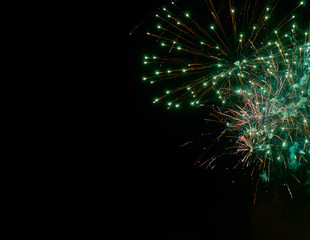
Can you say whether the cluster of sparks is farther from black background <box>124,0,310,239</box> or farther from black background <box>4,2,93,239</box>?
black background <box>4,2,93,239</box>

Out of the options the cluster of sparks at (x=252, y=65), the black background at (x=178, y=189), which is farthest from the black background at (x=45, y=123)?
the cluster of sparks at (x=252, y=65)

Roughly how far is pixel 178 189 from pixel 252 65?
3.10 meters

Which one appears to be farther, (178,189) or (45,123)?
(178,189)

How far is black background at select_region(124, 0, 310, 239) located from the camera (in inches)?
187

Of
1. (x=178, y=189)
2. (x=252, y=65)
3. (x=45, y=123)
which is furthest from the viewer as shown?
(x=178, y=189)

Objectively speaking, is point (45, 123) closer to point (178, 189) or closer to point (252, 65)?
point (178, 189)

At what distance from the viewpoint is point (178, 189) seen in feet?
17.6

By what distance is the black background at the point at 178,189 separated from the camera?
476cm

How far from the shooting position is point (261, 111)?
3963mm

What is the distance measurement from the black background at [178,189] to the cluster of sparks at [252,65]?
1.80ft

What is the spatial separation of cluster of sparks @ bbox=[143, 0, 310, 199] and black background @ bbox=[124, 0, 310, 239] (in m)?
0.55

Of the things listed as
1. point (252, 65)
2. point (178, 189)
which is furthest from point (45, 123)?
point (252, 65)

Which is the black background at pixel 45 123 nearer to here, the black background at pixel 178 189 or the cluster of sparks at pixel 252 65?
the black background at pixel 178 189

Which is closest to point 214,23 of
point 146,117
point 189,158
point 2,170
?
point 146,117
